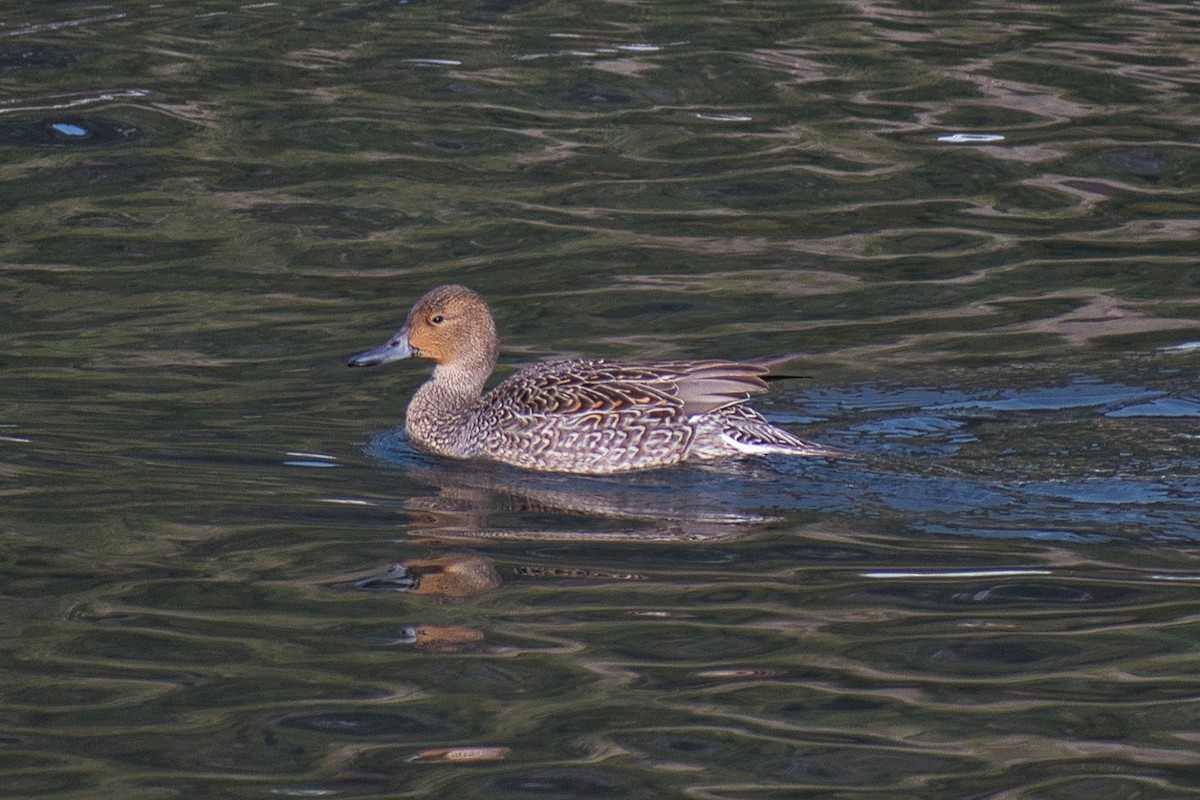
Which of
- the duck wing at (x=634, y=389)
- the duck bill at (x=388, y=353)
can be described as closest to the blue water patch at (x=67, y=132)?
the duck bill at (x=388, y=353)

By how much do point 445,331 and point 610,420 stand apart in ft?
4.00

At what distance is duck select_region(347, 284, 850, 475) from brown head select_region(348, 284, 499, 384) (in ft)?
0.33

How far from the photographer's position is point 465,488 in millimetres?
9109

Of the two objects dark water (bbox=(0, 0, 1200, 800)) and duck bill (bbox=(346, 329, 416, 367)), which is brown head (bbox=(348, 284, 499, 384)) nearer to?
duck bill (bbox=(346, 329, 416, 367))

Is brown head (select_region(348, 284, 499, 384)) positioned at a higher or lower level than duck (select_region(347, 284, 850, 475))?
higher

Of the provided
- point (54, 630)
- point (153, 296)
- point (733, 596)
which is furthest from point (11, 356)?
point (733, 596)

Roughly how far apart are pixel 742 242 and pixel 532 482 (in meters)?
4.38

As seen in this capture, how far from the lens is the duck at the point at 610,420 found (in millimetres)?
9375

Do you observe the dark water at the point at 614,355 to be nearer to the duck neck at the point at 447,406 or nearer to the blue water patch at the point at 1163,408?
the blue water patch at the point at 1163,408

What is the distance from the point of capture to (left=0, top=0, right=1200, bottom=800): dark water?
19.8 ft

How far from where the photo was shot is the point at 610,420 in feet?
31.0

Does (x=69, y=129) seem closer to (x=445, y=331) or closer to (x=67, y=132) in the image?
(x=67, y=132)

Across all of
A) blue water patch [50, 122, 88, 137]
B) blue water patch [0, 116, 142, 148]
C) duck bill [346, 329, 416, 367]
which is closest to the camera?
duck bill [346, 329, 416, 367]

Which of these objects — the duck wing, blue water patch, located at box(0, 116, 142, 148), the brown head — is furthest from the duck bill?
blue water patch, located at box(0, 116, 142, 148)
